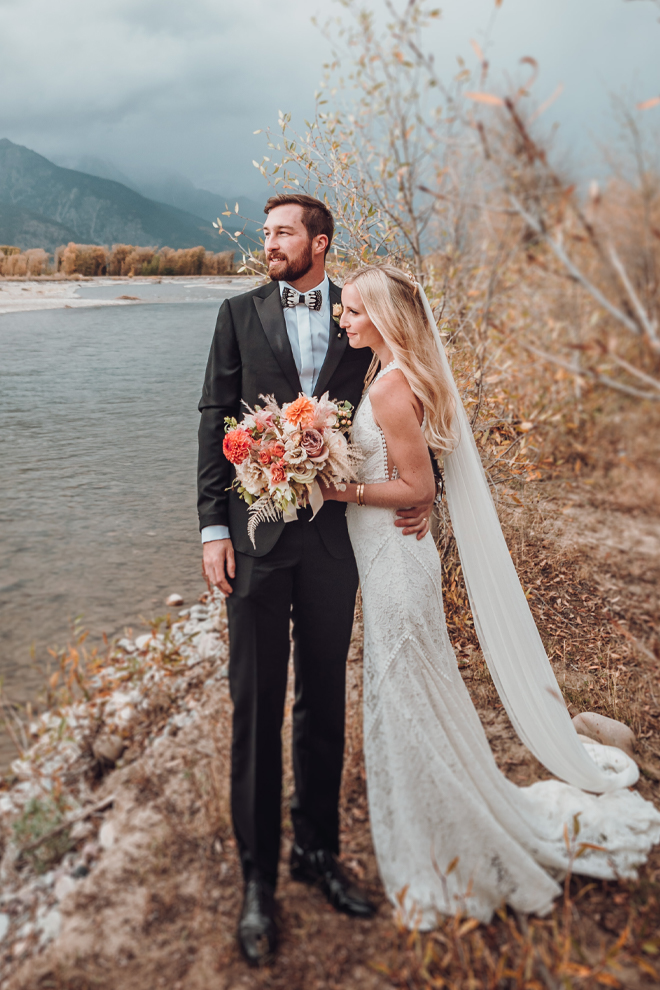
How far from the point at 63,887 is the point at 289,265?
8.77 feet

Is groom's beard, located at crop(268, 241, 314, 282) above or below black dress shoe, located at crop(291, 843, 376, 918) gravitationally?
above

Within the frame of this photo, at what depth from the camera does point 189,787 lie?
9.95 feet

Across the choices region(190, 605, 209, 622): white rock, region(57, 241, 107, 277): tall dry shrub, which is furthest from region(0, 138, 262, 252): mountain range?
region(190, 605, 209, 622): white rock

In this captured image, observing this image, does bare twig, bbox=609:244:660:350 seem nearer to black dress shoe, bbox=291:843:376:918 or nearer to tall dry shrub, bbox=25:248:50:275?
black dress shoe, bbox=291:843:376:918

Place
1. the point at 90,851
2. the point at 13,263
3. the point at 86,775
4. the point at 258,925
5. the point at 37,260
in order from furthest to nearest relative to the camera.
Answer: the point at 37,260 < the point at 13,263 < the point at 86,775 < the point at 90,851 < the point at 258,925

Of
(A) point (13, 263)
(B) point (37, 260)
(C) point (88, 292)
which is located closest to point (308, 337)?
(A) point (13, 263)

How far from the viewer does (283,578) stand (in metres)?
2.46

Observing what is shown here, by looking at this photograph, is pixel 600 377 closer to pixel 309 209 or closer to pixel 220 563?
pixel 220 563

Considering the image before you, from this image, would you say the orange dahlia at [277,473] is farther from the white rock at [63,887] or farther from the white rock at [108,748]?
the white rock at [108,748]

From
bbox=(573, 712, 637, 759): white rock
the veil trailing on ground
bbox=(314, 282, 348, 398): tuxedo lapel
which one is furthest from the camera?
bbox=(573, 712, 637, 759): white rock

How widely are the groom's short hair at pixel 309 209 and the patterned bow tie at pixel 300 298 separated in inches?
9.5

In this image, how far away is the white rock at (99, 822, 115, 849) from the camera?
2.72m

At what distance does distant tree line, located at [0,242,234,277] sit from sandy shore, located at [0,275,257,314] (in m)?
0.32

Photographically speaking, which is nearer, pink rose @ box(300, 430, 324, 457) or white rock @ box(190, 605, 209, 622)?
pink rose @ box(300, 430, 324, 457)
